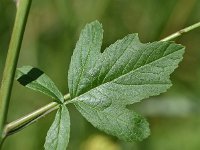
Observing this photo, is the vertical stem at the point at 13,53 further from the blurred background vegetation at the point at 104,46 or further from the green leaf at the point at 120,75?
the blurred background vegetation at the point at 104,46

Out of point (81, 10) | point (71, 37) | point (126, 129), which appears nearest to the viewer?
point (126, 129)

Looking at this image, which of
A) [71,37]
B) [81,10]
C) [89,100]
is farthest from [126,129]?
[81,10]

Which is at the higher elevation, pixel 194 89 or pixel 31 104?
pixel 31 104

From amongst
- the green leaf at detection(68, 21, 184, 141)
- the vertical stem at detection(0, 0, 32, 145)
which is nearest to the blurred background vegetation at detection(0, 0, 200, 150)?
the green leaf at detection(68, 21, 184, 141)

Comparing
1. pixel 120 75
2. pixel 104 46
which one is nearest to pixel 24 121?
pixel 120 75

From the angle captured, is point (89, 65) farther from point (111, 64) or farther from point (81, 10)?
point (81, 10)

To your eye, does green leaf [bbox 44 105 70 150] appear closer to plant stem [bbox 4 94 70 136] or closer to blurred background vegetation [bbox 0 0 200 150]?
plant stem [bbox 4 94 70 136]

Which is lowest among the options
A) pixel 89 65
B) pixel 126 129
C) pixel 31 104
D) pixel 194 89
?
pixel 194 89
